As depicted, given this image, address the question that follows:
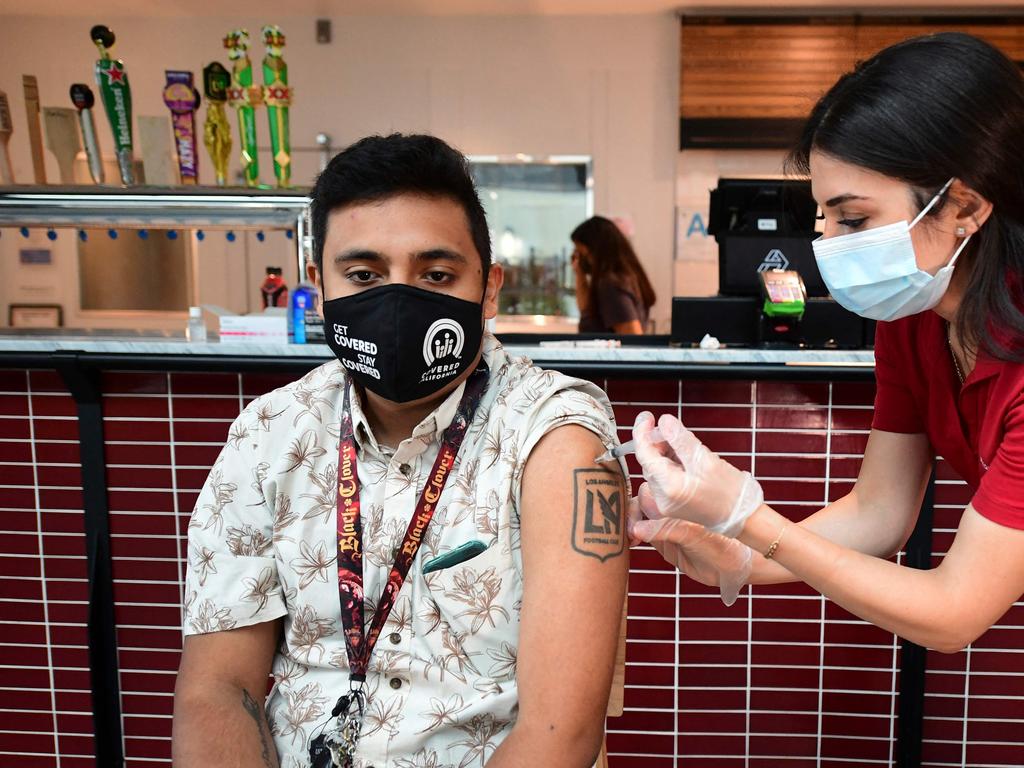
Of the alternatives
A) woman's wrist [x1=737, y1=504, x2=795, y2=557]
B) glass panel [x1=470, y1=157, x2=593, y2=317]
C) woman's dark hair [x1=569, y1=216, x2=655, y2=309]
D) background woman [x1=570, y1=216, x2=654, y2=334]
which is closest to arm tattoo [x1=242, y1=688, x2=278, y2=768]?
woman's wrist [x1=737, y1=504, x2=795, y2=557]

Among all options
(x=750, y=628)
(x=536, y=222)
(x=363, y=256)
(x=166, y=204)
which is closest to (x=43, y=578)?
(x=166, y=204)

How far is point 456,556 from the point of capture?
4.18 feet

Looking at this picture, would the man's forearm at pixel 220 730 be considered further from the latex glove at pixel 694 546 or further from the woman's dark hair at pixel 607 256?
the woman's dark hair at pixel 607 256

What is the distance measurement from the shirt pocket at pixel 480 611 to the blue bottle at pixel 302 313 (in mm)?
1361

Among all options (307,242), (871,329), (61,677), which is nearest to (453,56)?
(307,242)

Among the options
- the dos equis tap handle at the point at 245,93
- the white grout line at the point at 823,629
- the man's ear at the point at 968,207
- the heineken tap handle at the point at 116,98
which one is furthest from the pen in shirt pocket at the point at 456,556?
the heineken tap handle at the point at 116,98

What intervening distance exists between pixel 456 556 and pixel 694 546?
397mm

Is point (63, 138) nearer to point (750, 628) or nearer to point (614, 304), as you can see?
point (614, 304)

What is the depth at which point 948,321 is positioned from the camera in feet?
4.41

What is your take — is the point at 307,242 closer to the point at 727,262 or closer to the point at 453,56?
the point at 727,262

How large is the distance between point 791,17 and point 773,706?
14.8 ft

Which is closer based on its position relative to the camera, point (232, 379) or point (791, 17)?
point (232, 379)

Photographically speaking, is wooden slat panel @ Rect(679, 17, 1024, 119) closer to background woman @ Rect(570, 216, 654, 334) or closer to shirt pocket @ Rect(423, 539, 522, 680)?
background woman @ Rect(570, 216, 654, 334)

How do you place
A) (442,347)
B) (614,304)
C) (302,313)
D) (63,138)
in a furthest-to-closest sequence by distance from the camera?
1. (614,304)
2. (63,138)
3. (302,313)
4. (442,347)
